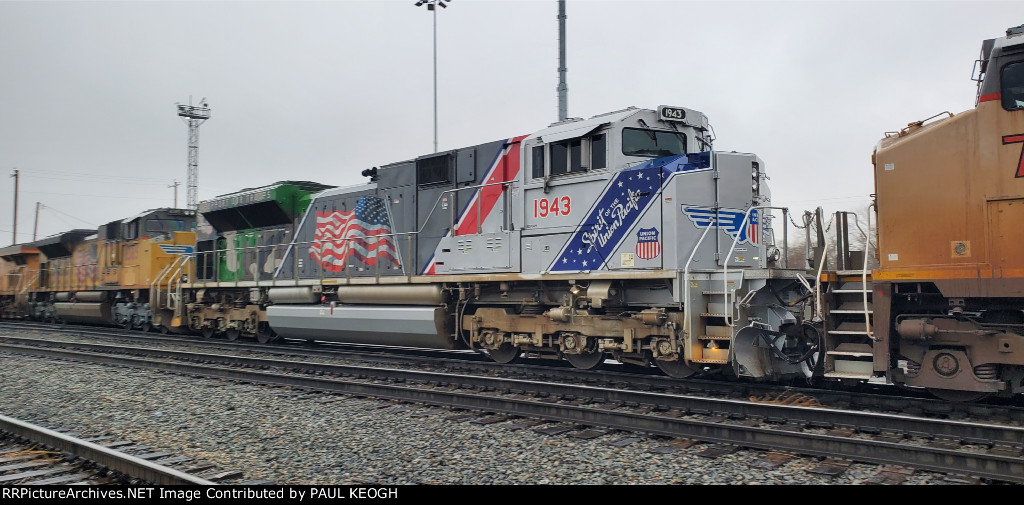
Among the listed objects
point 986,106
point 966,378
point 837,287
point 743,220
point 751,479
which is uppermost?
point 986,106

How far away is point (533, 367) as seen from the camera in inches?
402

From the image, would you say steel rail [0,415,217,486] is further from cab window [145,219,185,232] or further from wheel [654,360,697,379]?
cab window [145,219,185,232]

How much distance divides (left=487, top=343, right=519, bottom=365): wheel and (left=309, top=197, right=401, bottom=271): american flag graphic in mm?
2637

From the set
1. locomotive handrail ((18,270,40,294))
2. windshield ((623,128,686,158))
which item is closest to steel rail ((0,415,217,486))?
windshield ((623,128,686,158))

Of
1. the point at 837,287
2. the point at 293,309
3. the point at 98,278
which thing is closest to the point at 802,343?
the point at 837,287

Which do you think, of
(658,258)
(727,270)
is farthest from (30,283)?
(727,270)

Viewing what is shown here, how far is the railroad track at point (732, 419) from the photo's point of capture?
5.20 meters

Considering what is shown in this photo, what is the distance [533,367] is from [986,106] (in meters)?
6.26

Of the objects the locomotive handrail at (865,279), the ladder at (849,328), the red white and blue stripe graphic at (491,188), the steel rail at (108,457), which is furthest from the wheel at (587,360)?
the steel rail at (108,457)

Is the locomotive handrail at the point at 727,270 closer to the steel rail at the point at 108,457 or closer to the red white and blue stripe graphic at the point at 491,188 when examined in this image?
the red white and blue stripe graphic at the point at 491,188

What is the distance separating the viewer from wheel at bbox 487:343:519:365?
1095 centimetres

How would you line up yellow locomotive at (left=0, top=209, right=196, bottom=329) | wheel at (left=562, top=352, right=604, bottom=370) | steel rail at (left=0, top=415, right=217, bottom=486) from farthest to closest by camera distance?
yellow locomotive at (left=0, top=209, right=196, bottom=329)
wheel at (left=562, top=352, right=604, bottom=370)
steel rail at (left=0, top=415, right=217, bottom=486)

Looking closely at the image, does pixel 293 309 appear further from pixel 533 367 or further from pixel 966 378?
pixel 966 378
